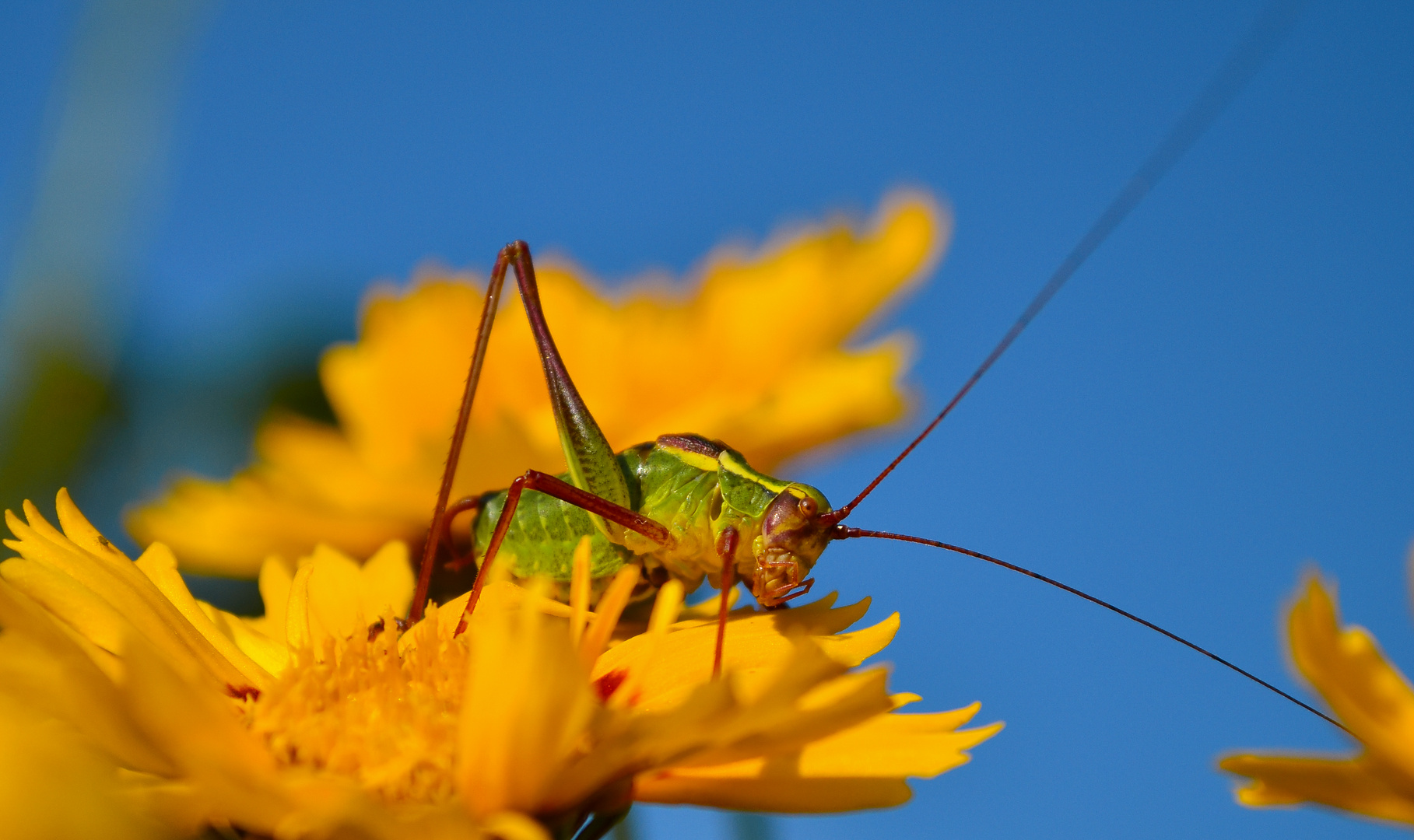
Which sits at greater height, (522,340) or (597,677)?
(522,340)

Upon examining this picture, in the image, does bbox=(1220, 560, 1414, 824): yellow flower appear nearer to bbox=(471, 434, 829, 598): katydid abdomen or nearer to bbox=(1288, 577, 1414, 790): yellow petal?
bbox=(1288, 577, 1414, 790): yellow petal

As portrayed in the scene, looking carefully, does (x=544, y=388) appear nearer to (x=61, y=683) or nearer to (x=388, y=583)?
(x=388, y=583)

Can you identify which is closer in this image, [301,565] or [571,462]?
[301,565]

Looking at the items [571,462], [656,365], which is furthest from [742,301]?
[571,462]

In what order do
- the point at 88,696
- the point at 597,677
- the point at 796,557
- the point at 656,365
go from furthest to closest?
the point at 656,365
the point at 796,557
the point at 597,677
the point at 88,696

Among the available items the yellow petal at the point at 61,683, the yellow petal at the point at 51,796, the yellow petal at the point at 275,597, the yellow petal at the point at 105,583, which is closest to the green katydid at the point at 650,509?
the yellow petal at the point at 275,597

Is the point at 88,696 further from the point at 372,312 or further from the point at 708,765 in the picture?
the point at 372,312

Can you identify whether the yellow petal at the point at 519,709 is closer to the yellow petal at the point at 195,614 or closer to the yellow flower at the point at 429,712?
the yellow flower at the point at 429,712
